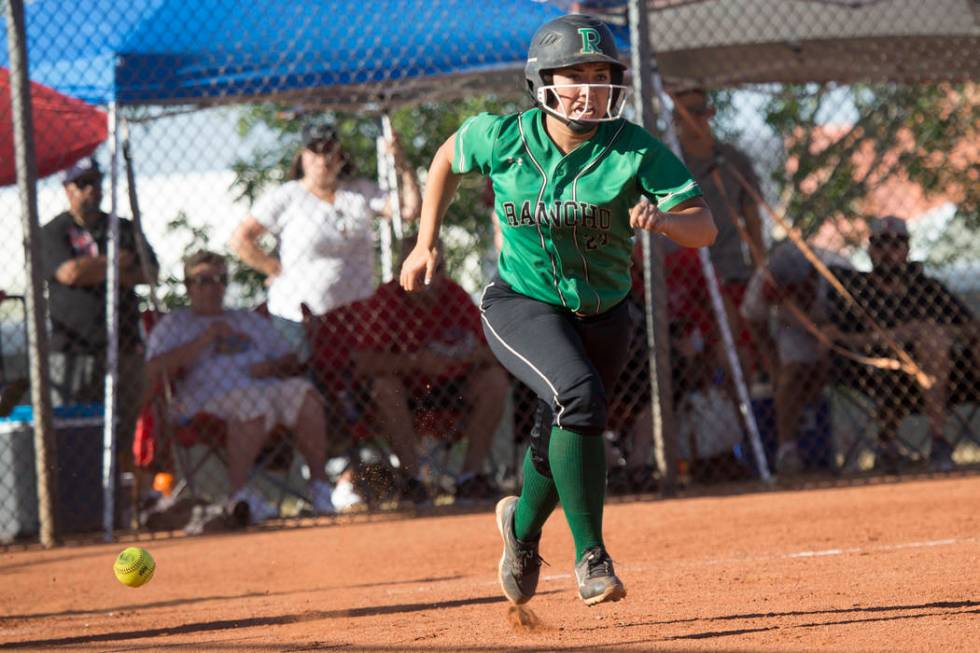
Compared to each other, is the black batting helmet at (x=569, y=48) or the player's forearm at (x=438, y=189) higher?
the black batting helmet at (x=569, y=48)

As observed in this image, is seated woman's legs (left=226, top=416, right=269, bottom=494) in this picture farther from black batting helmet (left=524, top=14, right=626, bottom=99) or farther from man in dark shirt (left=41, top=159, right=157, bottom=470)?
black batting helmet (left=524, top=14, right=626, bottom=99)

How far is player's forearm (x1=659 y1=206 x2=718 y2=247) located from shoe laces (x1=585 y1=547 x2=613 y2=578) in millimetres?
857

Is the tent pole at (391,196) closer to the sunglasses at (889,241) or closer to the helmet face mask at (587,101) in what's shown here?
the sunglasses at (889,241)

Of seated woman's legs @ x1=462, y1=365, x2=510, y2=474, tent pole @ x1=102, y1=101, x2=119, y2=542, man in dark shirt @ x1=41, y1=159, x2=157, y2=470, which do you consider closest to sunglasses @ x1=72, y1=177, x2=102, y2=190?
man in dark shirt @ x1=41, y1=159, x2=157, y2=470

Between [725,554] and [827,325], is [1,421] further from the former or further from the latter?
[827,325]

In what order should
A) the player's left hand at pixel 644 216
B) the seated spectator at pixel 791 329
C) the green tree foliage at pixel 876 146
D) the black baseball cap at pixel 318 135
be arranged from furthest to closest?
the green tree foliage at pixel 876 146, the seated spectator at pixel 791 329, the black baseball cap at pixel 318 135, the player's left hand at pixel 644 216

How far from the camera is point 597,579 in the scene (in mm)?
3652

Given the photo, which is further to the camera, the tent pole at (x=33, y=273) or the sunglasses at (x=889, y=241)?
the sunglasses at (x=889, y=241)

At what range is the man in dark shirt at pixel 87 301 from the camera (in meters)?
7.97

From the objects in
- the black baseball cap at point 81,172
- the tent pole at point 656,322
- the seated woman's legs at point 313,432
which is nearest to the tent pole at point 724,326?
the tent pole at point 656,322

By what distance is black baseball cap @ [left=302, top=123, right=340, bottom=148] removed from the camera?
26.4 feet

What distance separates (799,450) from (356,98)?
3682mm

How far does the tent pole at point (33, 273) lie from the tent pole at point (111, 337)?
32cm

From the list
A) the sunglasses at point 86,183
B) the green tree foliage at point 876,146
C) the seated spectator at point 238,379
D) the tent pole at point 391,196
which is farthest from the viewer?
the green tree foliage at point 876,146
